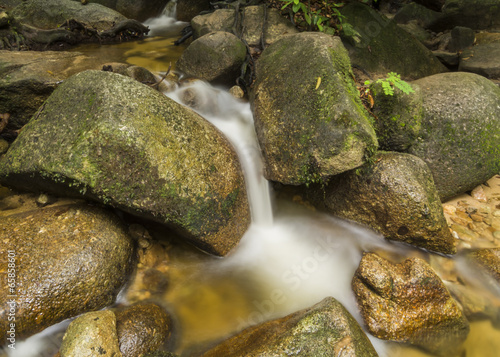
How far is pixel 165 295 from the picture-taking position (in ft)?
11.1

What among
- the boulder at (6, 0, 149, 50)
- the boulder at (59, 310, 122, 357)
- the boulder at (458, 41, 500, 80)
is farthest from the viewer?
the boulder at (6, 0, 149, 50)

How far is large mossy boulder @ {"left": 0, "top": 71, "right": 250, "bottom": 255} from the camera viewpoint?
302 cm

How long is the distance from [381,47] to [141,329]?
601 cm

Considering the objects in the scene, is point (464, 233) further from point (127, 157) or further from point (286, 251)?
point (127, 157)

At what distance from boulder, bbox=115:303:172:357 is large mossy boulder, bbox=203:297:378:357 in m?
0.62

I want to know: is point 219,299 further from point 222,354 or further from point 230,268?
point 222,354

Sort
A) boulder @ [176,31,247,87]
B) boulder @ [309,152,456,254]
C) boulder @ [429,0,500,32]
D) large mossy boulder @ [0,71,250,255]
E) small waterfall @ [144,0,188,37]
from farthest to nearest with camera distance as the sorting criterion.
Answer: small waterfall @ [144,0,188,37] → boulder @ [429,0,500,32] → boulder @ [176,31,247,87] → boulder @ [309,152,456,254] → large mossy boulder @ [0,71,250,255]

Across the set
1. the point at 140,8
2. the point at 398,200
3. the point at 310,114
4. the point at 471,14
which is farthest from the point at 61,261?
the point at 471,14

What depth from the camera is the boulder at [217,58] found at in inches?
210

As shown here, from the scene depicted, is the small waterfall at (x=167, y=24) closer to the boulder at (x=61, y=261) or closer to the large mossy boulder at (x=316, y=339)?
the boulder at (x=61, y=261)

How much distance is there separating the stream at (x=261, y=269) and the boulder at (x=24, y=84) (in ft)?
5.74

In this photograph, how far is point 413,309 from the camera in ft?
10.2

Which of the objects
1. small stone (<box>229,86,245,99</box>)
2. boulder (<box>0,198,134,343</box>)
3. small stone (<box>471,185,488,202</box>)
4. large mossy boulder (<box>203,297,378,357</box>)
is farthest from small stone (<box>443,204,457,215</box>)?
boulder (<box>0,198,134,343</box>)

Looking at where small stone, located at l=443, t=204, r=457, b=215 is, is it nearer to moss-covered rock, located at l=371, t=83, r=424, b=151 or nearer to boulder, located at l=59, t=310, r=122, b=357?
moss-covered rock, located at l=371, t=83, r=424, b=151
